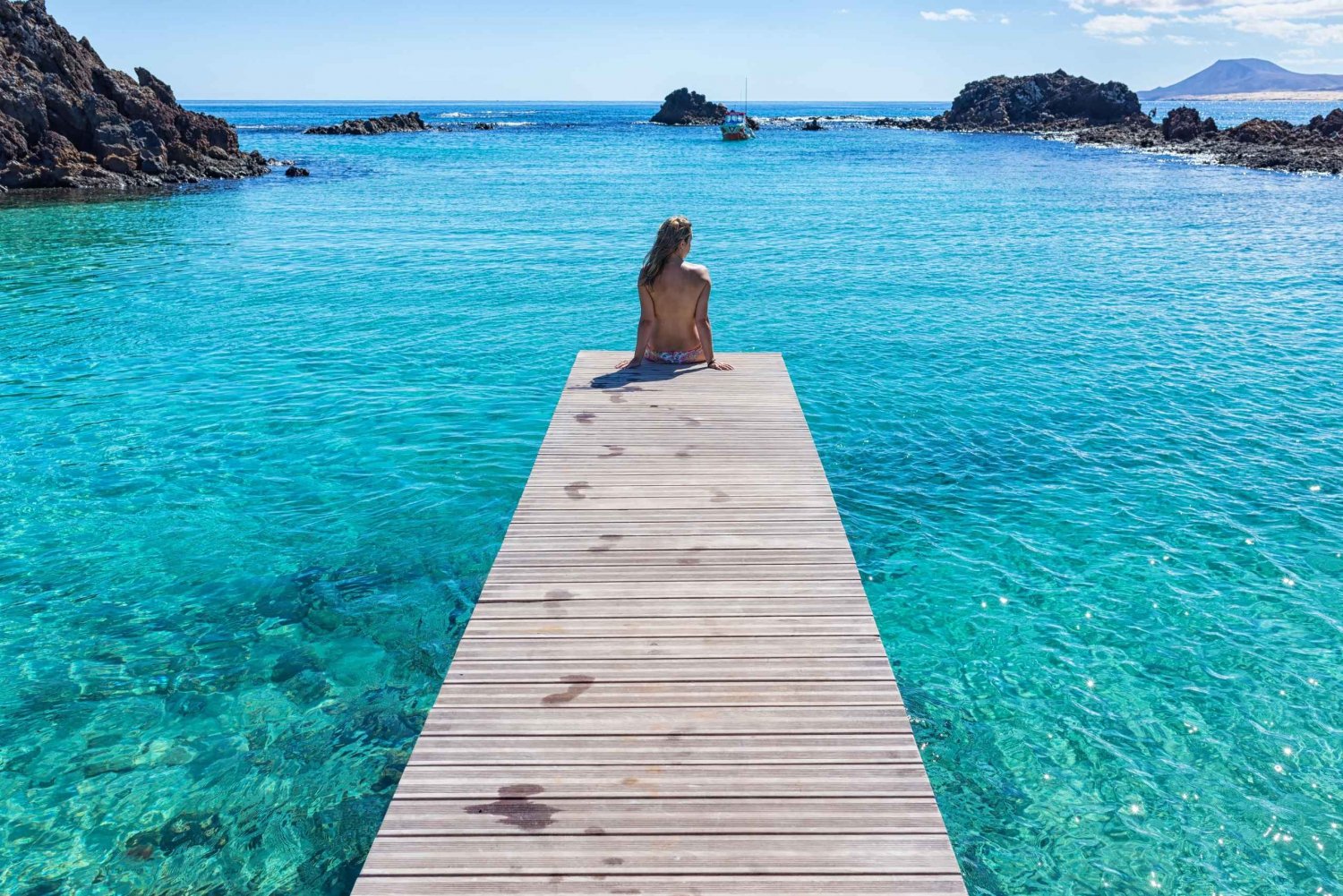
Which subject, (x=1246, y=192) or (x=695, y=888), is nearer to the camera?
(x=695, y=888)

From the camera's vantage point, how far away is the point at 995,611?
879 centimetres

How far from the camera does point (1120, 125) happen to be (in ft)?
358

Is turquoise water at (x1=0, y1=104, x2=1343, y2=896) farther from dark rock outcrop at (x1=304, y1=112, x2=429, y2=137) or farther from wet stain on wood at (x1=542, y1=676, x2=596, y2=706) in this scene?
dark rock outcrop at (x1=304, y1=112, x2=429, y2=137)

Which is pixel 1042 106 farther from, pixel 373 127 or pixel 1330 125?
pixel 373 127

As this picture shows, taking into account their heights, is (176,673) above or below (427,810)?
below

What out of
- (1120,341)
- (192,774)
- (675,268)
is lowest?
(192,774)

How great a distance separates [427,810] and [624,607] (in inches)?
79.0

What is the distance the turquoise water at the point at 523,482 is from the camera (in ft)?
20.8

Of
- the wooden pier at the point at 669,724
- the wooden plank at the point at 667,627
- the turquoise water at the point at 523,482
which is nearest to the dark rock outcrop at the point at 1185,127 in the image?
the turquoise water at the point at 523,482

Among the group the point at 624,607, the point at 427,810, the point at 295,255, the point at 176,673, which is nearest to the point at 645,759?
the point at 427,810

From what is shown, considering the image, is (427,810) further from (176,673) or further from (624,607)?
(176,673)

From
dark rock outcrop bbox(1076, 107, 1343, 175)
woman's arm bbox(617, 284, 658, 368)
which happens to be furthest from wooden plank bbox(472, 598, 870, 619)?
dark rock outcrop bbox(1076, 107, 1343, 175)

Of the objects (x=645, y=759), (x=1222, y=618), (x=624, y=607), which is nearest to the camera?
(x=645, y=759)

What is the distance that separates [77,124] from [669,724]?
178 feet
